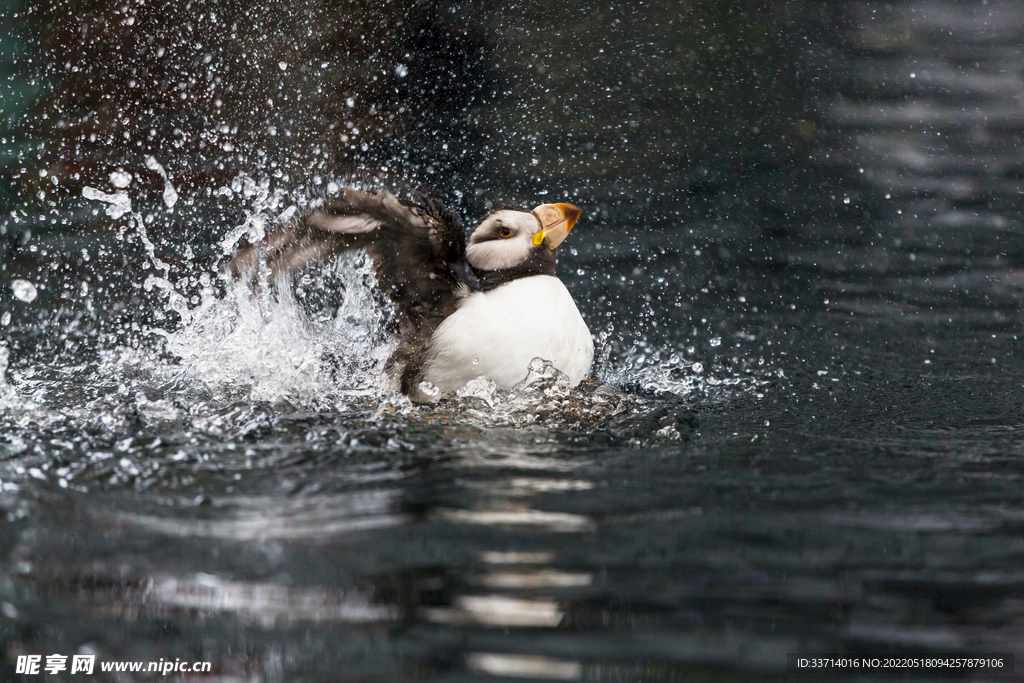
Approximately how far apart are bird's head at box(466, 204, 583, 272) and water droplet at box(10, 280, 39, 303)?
258 centimetres

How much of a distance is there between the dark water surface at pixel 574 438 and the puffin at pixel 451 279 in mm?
141

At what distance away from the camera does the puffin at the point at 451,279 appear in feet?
12.6

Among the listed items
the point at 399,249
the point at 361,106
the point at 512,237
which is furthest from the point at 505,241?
the point at 361,106

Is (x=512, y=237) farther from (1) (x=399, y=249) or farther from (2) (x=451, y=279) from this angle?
(1) (x=399, y=249)

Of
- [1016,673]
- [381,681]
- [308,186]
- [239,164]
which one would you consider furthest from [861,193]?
[381,681]

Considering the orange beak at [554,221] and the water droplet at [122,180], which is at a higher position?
the water droplet at [122,180]

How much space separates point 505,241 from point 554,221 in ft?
0.70

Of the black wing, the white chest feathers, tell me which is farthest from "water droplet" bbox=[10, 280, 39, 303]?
the white chest feathers

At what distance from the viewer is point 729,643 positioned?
2.18 m

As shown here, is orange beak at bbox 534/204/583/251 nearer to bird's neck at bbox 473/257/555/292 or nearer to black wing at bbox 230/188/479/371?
bird's neck at bbox 473/257/555/292

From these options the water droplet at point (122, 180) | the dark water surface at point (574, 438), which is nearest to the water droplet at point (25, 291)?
the dark water surface at point (574, 438)

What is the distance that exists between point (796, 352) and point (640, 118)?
13.5 feet

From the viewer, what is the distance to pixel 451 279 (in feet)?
13.4

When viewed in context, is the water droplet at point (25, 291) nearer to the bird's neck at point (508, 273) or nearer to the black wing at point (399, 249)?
the black wing at point (399, 249)
